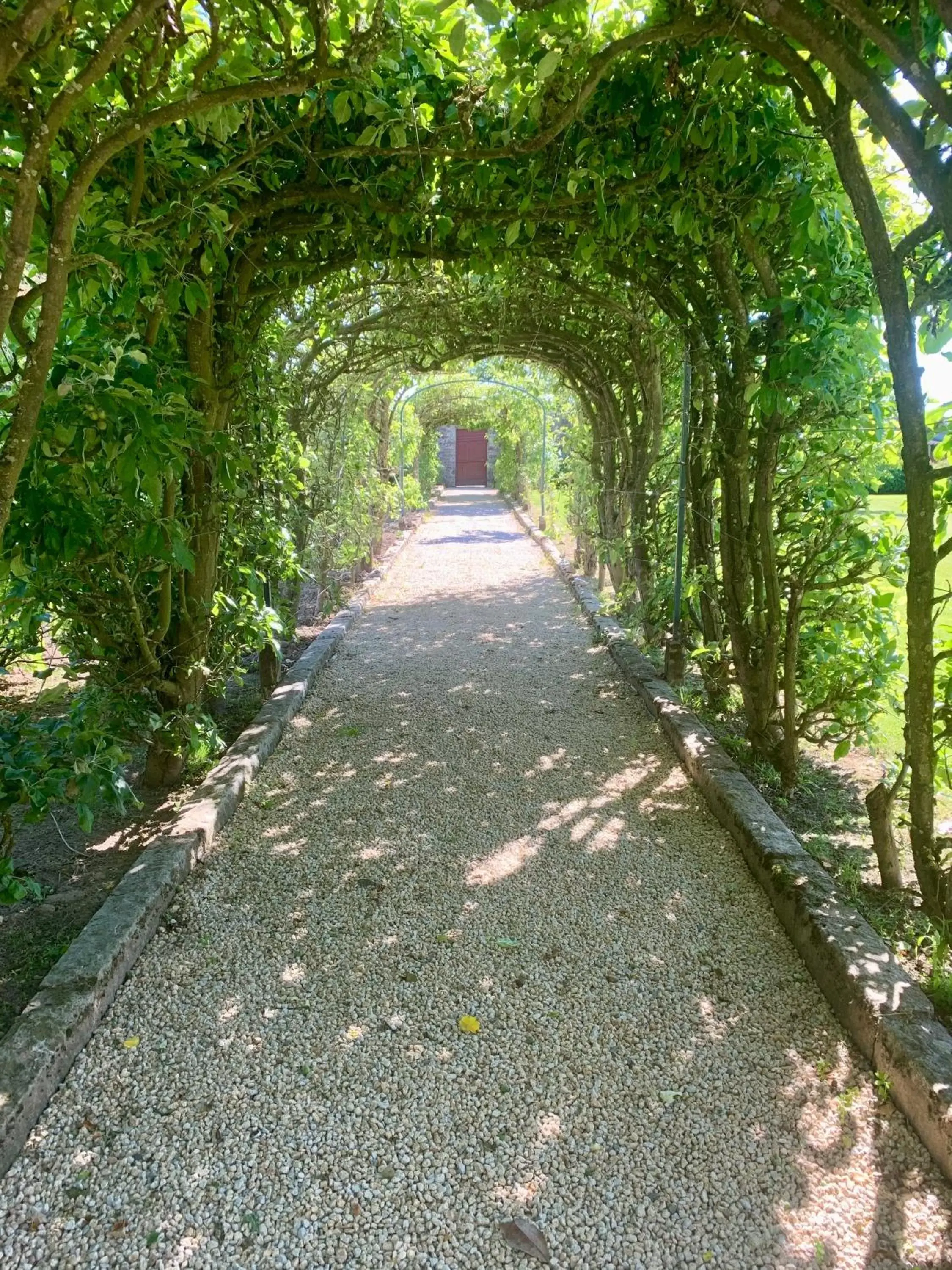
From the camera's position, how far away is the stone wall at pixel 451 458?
32.1 metres

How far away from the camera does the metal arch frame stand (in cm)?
1318

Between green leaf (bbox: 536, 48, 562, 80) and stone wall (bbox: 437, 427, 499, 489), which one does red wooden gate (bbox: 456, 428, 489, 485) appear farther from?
green leaf (bbox: 536, 48, 562, 80)

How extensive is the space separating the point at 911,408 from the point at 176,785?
10.5ft

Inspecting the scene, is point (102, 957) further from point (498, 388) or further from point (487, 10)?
point (498, 388)

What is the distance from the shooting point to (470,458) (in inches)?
1384

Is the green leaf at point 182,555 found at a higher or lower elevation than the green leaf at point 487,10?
lower

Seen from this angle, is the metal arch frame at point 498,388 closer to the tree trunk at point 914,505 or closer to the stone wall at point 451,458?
the tree trunk at point 914,505

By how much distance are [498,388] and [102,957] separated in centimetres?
1642

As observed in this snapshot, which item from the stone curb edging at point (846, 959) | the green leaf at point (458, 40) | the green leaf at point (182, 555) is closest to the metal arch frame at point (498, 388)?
the stone curb edging at point (846, 959)

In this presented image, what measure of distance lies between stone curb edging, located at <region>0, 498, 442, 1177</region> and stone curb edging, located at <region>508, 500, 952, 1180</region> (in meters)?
Answer: 1.96

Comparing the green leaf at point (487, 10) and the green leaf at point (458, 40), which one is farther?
the green leaf at point (458, 40)

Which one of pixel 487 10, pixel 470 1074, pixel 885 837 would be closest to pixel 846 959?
pixel 885 837

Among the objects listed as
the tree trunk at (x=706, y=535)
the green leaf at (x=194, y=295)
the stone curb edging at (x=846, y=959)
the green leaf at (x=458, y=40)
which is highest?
the green leaf at (x=458, y=40)

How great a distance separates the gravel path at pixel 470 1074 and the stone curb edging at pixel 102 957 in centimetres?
6
